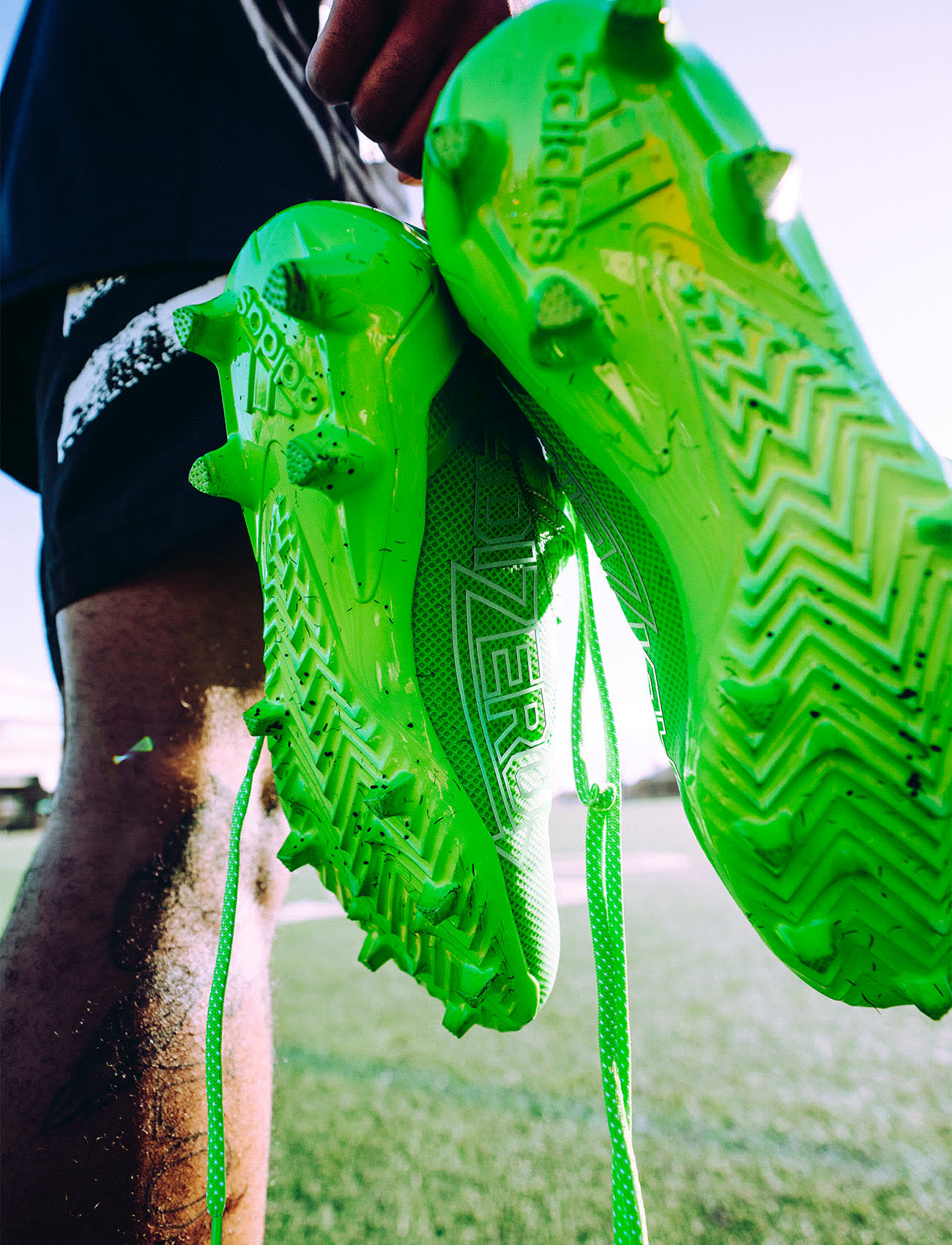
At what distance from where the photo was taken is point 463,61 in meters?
0.51

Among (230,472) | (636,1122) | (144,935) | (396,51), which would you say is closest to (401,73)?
(396,51)

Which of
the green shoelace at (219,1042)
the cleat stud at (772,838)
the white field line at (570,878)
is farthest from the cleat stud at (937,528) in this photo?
the white field line at (570,878)

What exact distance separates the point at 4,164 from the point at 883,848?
1246mm

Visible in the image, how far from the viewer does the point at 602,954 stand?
0.55 m

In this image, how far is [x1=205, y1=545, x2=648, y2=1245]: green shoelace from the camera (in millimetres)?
469

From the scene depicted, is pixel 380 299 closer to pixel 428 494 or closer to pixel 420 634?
pixel 428 494

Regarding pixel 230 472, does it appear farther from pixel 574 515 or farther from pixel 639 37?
pixel 639 37

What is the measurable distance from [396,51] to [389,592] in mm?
465

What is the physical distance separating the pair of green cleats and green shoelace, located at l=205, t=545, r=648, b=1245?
0.03 m

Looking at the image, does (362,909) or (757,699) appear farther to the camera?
(362,909)

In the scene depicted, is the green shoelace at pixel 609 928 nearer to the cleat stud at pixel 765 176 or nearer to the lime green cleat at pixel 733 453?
the lime green cleat at pixel 733 453

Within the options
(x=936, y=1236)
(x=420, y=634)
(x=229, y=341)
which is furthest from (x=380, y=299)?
(x=936, y=1236)

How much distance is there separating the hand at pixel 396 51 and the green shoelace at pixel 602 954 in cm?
40

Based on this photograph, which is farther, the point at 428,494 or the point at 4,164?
the point at 4,164
